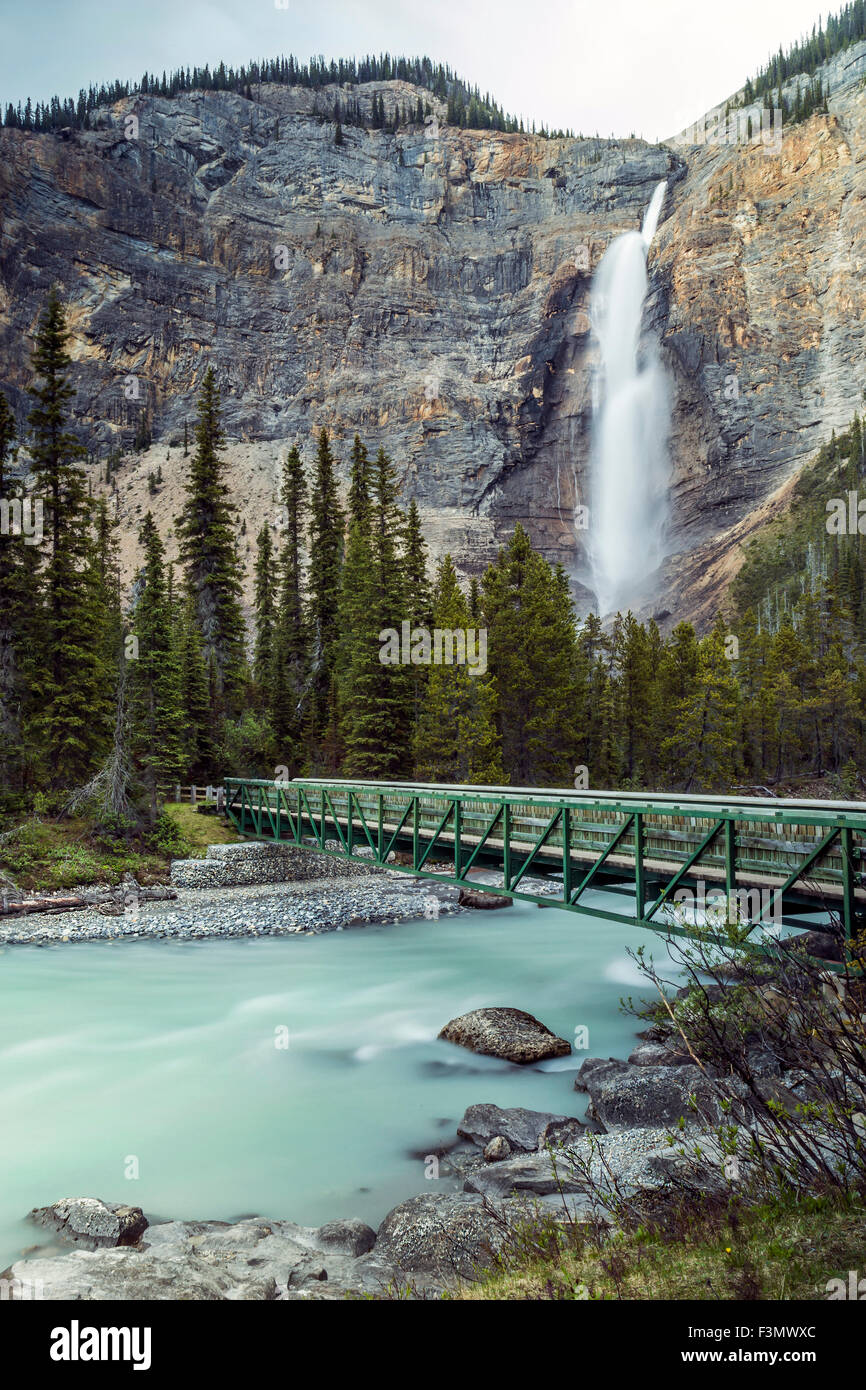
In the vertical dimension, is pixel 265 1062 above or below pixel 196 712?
below

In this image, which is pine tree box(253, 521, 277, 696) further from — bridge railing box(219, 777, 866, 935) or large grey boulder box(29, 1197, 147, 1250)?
large grey boulder box(29, 1197, 147, 1250)

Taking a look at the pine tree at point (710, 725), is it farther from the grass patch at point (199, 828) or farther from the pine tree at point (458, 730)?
the grass patch at point (199, 828)

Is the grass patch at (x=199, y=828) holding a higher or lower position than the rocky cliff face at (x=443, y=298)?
lower

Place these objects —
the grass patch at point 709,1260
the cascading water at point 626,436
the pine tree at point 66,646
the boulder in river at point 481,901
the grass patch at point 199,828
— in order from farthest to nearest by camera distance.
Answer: the cascading water at point 626,436 < the grass patch at point 199,828 < the pine tree at point 66,646 < the boulder in river at point 481,901 < the grass patch at point 709,1260

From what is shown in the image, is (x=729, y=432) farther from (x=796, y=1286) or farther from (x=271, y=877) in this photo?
(x=796, y=1286)

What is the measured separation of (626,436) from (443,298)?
3828 cm

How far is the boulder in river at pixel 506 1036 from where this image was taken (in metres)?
12.5

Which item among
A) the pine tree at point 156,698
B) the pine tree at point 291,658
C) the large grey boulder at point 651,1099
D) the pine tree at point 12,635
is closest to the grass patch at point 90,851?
the pine tree at point 156,698

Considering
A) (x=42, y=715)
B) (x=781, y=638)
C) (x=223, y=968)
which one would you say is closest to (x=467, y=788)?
(x=223, y=968)

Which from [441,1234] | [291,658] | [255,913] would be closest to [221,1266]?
Result: [441,1234]

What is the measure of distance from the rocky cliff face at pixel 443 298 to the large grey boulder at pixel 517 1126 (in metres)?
82.9

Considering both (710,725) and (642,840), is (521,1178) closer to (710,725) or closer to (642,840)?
(642,840)

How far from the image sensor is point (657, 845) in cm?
1126
